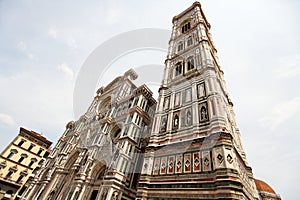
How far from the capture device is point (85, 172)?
14195 mm

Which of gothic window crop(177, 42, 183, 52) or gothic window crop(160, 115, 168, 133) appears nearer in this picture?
gothic window crop(160, 115, 168, 133)

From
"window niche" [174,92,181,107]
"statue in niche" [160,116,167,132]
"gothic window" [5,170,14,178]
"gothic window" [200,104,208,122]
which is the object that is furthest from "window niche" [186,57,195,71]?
"gothic window" [5,170,14,178]

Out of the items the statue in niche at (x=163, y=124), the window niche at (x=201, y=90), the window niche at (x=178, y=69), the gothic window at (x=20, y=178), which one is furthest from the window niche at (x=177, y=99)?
the gothic window at (x=20, y=178)

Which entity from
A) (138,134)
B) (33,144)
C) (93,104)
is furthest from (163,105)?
(33,144)

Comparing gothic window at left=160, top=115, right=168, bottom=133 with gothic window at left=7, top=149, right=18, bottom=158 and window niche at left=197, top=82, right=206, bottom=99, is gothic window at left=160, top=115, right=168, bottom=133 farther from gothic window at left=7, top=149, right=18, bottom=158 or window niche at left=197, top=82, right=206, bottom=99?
gothic window at left=7, top=149, right=18, bottom=158

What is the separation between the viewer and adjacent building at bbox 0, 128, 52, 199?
2692cm

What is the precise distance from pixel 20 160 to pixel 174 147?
36429 millimetres

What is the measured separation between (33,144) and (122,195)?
33.7 meters

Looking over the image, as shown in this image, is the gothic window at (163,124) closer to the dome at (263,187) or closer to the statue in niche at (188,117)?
the statue in niche at (188,117)

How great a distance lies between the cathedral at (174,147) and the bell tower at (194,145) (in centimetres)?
4

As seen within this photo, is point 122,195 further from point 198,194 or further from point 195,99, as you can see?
point 195,99

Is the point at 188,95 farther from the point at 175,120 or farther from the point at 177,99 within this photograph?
the point at 175,120

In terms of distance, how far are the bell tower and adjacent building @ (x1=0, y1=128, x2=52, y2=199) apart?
3341 cm

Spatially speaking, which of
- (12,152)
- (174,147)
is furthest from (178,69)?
(12,152)
